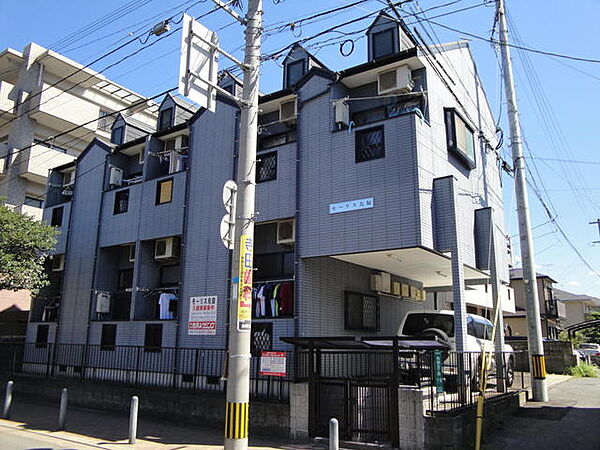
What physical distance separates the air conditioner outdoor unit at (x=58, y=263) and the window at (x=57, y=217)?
4.77 ft

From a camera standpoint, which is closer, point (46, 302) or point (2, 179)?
point (46, 302)

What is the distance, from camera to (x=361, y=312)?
14.7 metres

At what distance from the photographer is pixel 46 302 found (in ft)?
67.3

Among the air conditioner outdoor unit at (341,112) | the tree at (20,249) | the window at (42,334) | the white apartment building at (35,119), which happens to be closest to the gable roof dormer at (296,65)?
the air conditioner outdoor unit at (341,112)

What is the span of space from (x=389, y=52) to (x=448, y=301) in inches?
497

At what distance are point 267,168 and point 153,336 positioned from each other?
22.1 feet

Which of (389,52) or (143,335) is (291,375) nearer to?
(143,335)

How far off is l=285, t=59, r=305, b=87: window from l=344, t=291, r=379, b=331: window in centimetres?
738

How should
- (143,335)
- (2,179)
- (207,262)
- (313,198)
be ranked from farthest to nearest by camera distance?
1. (2,179)
2. (143,335)
3. (207,262)
4. (313,198)

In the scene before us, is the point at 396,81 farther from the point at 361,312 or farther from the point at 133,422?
the point at 133,422

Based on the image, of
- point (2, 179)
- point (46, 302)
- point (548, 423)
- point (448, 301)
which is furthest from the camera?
point (2, 179)

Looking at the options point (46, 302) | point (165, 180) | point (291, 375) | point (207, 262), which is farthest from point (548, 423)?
point (46, 302)

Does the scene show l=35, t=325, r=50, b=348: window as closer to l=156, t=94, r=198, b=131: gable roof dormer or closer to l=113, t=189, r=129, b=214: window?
l=113, t=189, r=129, b=214: window

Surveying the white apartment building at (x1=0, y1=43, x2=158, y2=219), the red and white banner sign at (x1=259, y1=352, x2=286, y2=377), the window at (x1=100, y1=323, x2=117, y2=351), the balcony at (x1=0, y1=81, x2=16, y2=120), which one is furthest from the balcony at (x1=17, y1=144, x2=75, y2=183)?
the red and white banner sign at (x1=259, y1=352, x2=286, y2=377)
